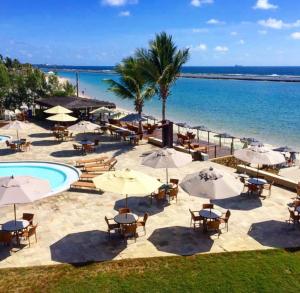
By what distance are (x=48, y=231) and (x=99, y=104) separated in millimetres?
20780

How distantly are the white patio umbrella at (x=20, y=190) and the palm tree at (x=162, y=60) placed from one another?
15313 mm

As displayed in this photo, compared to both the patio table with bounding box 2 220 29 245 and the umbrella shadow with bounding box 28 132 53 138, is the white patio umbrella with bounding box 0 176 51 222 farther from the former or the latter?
the umbrella shadow with bounding box 28 132 53 138

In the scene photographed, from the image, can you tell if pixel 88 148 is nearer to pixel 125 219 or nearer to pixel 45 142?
pixel 45 142

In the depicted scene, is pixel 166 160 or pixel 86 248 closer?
pixel 86 248

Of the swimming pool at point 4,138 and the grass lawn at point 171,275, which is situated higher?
the swimming pool at point 4,138

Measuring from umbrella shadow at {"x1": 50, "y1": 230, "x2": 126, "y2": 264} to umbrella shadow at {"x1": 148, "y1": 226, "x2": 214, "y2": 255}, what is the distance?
116cm

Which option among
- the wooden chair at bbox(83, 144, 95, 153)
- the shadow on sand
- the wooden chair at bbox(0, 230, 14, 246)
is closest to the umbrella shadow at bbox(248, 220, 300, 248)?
the shadow on sand

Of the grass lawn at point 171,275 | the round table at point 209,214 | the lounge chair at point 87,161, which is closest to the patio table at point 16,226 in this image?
the grass lawn at point 171,275

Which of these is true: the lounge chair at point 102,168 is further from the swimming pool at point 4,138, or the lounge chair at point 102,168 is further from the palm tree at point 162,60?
the swimming pool at point 4,138

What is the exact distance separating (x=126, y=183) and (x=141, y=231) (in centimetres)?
193

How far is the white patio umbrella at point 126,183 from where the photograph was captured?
11188 mm

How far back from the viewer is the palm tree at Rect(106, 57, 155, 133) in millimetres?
26906

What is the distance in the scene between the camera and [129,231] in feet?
37.7

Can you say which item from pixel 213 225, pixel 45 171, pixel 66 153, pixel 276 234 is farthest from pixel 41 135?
pixel 276 234
